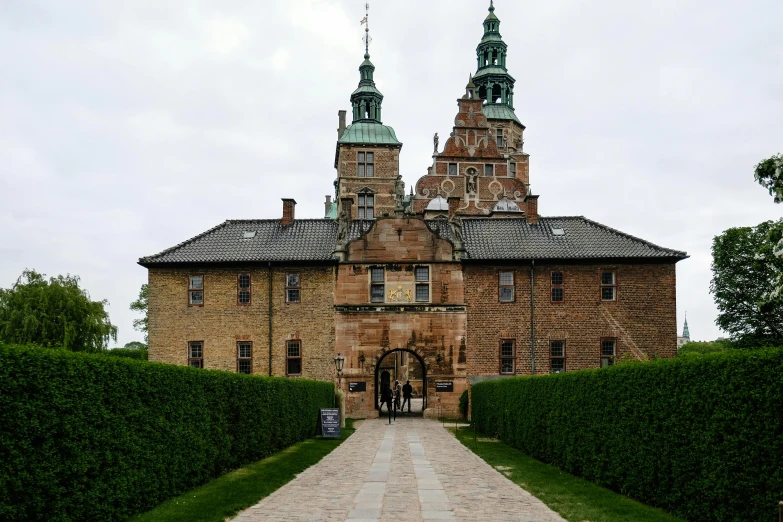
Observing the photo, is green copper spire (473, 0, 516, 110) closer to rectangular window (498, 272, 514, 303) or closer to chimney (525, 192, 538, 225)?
chimney (525, 192, 538, 225)

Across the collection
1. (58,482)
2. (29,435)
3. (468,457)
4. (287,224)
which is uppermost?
(287,224)

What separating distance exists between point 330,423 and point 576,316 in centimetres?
1551

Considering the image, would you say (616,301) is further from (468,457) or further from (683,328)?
(683,328)

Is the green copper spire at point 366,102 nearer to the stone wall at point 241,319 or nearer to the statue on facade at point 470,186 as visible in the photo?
the statue on facade at point 470,186

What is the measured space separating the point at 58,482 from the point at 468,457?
41.4 feet

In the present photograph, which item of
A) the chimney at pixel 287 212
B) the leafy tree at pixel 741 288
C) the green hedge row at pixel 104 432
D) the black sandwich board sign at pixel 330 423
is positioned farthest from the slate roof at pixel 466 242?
the green hedge row at pixel 104 432

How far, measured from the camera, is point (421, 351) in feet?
125

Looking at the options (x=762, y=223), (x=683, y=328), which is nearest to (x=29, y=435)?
(x=762, y=223)

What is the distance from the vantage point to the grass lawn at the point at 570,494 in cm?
1142

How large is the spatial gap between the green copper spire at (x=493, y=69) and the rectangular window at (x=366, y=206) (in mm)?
22217

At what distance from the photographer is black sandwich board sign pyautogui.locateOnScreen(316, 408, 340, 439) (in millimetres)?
27094

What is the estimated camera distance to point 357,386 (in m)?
38.0

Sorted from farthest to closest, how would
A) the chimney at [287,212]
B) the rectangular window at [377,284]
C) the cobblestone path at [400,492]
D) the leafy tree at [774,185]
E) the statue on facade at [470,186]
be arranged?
the statue on facade at [470,186] → the chimney at [287,212] → the rectangular window at [377,284] → the leafy tree at [774,185] → the cobblestone path at [400,492]

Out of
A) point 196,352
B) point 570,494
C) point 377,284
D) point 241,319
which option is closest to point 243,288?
point 241,319
